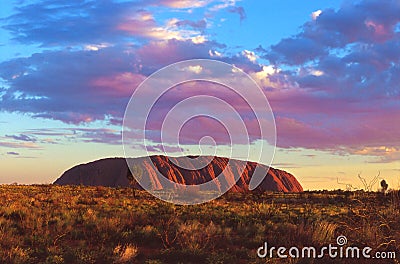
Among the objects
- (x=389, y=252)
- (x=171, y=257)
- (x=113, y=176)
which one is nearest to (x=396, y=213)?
(x=389, y=252)

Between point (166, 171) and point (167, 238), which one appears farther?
point (166, 171)

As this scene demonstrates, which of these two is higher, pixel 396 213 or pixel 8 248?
pixel 396 213

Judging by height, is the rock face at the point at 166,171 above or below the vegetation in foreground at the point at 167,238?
above

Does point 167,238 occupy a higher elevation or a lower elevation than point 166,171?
lower

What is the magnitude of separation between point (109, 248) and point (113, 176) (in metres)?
86.0

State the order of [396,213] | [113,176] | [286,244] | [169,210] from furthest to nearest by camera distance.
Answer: [113,176] → [169,210] → [286,244] → [396,213]

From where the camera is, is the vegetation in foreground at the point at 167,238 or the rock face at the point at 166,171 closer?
the vegetation in foreground at the point at 167,238

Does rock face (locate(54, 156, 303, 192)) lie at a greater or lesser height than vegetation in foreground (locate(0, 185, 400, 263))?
greater

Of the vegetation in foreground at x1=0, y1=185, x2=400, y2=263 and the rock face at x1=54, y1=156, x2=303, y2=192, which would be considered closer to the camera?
the vegetation in foreground at x1=0, y1=185, x2=400, y2=263

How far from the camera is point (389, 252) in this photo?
1402cm

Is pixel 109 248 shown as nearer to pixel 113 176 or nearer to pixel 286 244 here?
pixel 286 244

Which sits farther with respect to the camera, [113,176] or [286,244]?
[113,176]

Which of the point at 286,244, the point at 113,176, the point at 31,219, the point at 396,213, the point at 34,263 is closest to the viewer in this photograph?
the point at 34,263

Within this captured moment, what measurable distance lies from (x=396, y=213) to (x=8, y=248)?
1178cm
